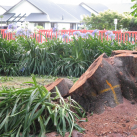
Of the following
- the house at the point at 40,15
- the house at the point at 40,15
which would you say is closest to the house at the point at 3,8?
the house at the point at 40,15

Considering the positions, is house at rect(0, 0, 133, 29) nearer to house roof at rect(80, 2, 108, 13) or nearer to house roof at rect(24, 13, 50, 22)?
house roof at rect(24, 13, 50, 22)

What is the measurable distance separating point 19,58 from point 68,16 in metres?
43.0

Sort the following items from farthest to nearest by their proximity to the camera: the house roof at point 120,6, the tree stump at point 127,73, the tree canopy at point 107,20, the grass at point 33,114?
the house roof at point 120,6 < the tree canopy at point 107,20 < the tree stump at point 127,73 < the grass at point 33,114

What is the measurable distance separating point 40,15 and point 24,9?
5.47m

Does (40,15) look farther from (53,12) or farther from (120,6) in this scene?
(120,6)

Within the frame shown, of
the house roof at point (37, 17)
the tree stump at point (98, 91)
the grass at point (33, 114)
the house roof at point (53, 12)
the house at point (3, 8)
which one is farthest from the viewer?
the house at point (3, 8)

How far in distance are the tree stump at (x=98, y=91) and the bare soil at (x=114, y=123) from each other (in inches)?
4.5

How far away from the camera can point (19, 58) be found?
755cm

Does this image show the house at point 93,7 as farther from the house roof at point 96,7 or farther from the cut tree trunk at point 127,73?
the cut tree trunk at point 127,73

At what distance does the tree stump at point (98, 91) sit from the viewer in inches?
129

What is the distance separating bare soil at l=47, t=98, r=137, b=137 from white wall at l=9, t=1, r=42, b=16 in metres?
46.7

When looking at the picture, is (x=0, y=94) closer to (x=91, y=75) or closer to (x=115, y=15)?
(x=91, y=75)

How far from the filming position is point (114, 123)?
9.72 feet

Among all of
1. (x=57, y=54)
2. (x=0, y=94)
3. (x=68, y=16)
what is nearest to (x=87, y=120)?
(x=0, y=94)
